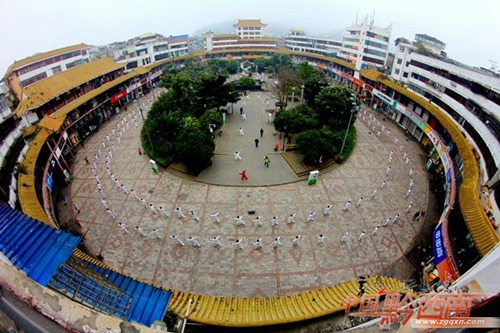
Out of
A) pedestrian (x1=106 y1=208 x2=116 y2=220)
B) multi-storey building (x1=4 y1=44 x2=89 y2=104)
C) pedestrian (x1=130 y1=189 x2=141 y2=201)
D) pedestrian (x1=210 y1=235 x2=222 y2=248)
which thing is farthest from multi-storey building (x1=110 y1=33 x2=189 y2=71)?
pedestrian (x1=210 y1=235 x2=222 y2=248)

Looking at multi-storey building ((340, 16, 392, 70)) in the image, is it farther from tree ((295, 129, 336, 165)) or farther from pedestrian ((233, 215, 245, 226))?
pedestrian ((233, 215, 245, 226))

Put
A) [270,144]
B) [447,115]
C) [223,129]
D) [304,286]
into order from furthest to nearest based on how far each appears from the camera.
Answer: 1. [223,129]
2. [270,144]
3. [447,115]
4. [304,286]

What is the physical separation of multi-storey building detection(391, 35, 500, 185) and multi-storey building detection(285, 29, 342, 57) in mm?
27805

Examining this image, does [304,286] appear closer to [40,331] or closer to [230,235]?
[230,235]

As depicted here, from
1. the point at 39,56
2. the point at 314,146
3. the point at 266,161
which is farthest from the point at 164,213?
the point at 39,56

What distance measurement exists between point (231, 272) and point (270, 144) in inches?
620

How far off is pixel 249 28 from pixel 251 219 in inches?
2769

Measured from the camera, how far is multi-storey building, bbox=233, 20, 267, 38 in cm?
7138

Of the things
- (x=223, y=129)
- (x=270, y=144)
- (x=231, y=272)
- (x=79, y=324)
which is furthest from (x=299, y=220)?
(x=223, y=129)

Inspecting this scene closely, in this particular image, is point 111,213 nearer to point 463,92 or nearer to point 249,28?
point 463,92

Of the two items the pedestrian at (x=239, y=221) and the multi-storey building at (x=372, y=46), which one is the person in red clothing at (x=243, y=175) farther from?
the multi-storey building at (x=372, y=46)

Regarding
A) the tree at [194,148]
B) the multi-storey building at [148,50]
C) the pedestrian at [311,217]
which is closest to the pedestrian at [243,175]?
the tree at [194,148]

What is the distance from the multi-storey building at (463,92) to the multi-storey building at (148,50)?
42777 millimetres

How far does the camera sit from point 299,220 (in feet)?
55.3
